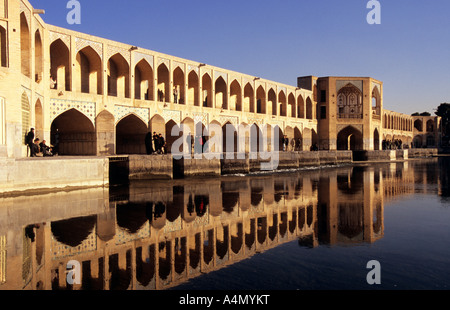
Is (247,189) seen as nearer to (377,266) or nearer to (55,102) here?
(377,266)

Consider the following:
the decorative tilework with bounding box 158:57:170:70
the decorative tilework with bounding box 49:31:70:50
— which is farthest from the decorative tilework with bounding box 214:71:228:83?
the decorative tilework with bounding box 49:31:70:50

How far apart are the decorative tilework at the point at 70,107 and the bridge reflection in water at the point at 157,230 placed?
566 cm

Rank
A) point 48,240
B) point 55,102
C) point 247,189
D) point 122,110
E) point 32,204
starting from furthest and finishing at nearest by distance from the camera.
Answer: point 122,110
point 55,102
point 247,189
point 32,204
point 48,240

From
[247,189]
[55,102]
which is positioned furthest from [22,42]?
[247,189]

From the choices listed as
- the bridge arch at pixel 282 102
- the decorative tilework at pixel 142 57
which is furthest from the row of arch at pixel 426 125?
the decorative tilework at pixel 142 57

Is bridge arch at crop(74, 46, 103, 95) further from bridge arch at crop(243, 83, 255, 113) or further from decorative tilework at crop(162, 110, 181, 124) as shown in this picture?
bridge arch at crop(243, 83, 255, 113)

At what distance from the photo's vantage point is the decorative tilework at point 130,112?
16.5 meters

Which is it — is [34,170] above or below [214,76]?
below

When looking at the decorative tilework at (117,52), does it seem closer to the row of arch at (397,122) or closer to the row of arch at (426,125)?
the row of arch at (397,122)

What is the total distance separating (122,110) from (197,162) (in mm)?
4712

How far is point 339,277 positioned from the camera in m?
3.59

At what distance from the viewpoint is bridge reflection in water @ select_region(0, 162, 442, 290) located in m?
3.76

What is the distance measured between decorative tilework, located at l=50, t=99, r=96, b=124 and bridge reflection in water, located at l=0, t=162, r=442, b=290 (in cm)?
566

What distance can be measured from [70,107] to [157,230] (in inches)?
424
